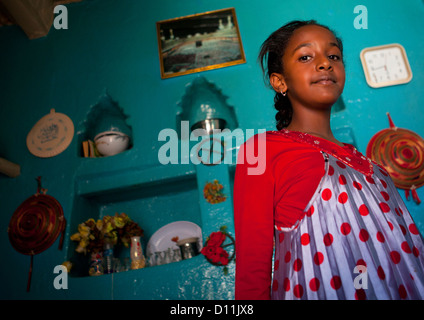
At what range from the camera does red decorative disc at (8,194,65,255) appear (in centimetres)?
217

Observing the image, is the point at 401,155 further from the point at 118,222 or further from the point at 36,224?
the point at 36,224

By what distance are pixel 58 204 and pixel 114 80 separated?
1.12m

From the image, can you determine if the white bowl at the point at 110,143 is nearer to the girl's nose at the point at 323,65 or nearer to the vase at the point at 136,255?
the vase at the point at 136,255

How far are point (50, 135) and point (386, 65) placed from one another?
2.68 meters

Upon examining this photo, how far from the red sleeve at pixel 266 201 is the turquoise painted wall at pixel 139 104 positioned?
1.33 m

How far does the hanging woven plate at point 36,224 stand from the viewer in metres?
2.17

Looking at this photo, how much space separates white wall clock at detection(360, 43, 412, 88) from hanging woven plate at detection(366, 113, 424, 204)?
403 mm

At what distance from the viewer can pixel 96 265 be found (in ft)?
6.79

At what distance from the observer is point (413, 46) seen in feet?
7.92
